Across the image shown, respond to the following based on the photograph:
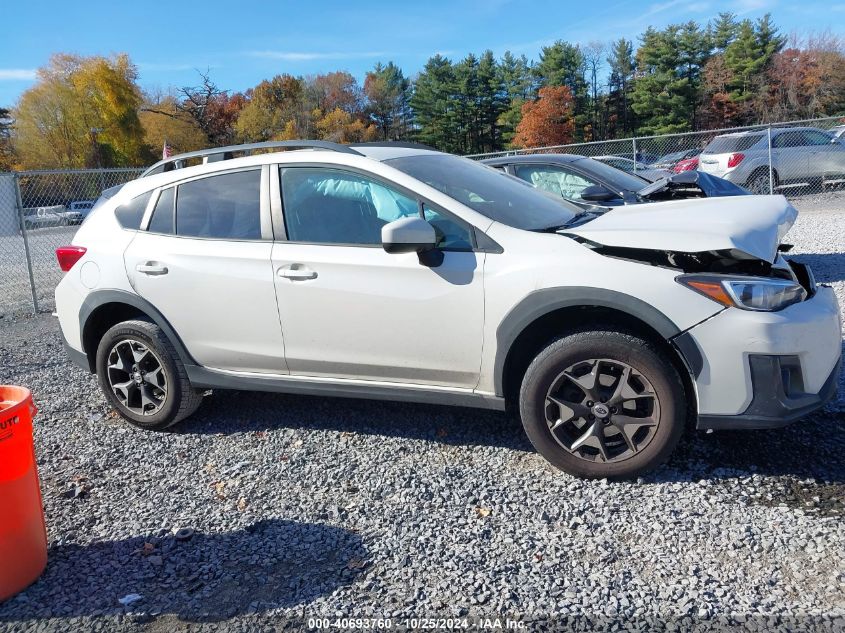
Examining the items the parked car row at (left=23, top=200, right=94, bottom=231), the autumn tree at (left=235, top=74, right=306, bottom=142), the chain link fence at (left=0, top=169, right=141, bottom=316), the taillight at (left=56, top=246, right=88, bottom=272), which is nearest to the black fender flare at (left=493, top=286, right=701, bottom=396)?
the taillight at (left=56, top=246, right=88, bottom=272)

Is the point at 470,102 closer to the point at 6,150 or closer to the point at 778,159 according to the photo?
the point at 6,150

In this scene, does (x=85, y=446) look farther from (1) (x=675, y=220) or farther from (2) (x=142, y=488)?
(1) (x=675, y=220)

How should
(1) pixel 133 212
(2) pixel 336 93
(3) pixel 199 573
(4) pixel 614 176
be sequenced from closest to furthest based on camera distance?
(3) pixel 199 573 < (1) pixel 133 212 < (4) pixel 614 176 < (2) pixel 336 93

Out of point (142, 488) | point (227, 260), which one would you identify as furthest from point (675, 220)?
point (142, 488)

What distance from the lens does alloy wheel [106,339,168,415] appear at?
15.0ft

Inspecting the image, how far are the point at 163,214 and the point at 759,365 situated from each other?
363cm

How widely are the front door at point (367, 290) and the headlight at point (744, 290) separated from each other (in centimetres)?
106

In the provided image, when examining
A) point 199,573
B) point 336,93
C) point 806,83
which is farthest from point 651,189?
point 336,93

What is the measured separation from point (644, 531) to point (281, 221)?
2598 mm

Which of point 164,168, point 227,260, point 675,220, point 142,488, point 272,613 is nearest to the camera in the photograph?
point 272,613

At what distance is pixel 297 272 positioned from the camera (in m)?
3.97

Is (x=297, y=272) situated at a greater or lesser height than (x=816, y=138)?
lesser

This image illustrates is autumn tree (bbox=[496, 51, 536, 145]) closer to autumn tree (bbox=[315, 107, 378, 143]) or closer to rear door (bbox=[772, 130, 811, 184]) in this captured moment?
autumn tree (bbox=[315, 107, 378, 143])

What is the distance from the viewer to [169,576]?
3000mm
